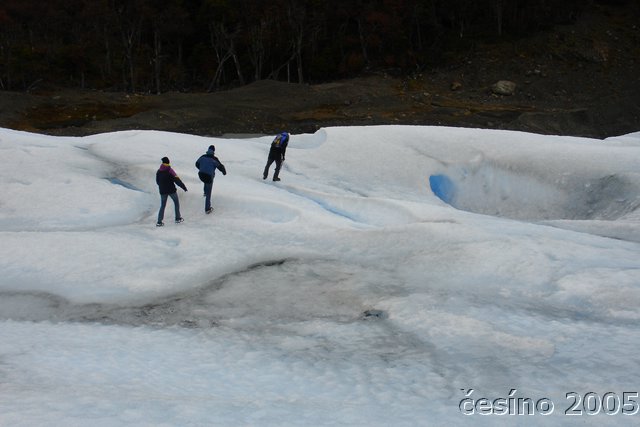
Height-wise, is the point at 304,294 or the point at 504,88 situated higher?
the point at 504,88

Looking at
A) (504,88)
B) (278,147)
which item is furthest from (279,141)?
(504,88)

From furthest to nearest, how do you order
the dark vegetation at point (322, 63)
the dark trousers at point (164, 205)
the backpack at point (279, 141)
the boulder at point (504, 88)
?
1. the boulder at point (504, 88)
2. the dark vegetation at point (322, 63)
3. the backpack at point (279, 141)
4. the dark trousers at point (164, 205)

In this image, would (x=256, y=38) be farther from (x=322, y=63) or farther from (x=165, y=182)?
(x=165, y=182)

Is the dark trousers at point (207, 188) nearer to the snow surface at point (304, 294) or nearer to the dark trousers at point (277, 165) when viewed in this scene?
the snow surface at point (304, 294)

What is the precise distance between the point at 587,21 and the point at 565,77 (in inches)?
449

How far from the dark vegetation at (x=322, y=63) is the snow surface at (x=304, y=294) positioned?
2186 centimetres

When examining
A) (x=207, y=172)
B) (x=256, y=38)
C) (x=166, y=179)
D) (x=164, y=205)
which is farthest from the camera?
(x=256, y=38)

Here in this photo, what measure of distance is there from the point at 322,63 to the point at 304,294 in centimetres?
5207

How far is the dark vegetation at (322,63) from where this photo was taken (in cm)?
4162

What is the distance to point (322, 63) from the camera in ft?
195

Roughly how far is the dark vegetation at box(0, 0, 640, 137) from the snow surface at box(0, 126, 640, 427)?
21.9 metres

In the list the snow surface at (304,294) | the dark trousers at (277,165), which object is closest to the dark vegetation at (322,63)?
the dark trousers at (277,165)

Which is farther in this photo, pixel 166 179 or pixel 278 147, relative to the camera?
pixel 278 147

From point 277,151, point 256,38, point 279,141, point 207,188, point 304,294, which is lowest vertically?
point 304,294
